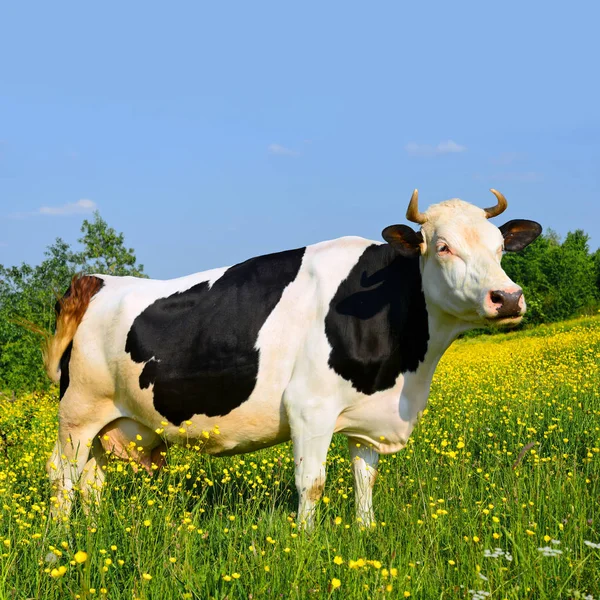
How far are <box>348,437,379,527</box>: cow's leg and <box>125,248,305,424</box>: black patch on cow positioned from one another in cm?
107

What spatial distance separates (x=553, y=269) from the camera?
62.2 m

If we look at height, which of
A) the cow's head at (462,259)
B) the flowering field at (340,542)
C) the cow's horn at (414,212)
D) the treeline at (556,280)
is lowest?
the flowering field at (340,542)

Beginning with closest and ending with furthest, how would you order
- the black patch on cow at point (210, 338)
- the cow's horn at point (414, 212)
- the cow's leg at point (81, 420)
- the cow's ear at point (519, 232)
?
the cow's horn at point (414, 212) → the black patch on cow at point (210, 338) → the cow's ear at point (519, 232) → the cow's leg at point (81, 420)

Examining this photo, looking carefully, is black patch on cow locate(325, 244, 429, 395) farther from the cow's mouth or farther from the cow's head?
the cow's mouth

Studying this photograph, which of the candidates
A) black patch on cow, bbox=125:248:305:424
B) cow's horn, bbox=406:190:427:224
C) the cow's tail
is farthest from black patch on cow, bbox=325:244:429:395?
the cow's tail

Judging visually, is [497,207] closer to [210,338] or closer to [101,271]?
[210,338]

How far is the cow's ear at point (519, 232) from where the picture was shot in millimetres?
5730

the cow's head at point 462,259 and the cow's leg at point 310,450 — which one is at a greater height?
the cow's head at point 462,259

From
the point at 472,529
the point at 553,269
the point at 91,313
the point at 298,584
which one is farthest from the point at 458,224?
the point at 553,269

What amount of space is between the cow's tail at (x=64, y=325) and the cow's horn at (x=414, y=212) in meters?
3.07

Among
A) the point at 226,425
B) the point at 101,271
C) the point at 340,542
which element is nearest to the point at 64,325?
the point at 226,425

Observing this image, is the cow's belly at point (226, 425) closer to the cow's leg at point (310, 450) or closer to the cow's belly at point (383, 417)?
the cow's leg at point (310, 450)

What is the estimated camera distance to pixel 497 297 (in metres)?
4.61

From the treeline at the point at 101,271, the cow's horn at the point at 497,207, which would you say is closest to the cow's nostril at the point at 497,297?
the cow's horn at the point at 497,207
